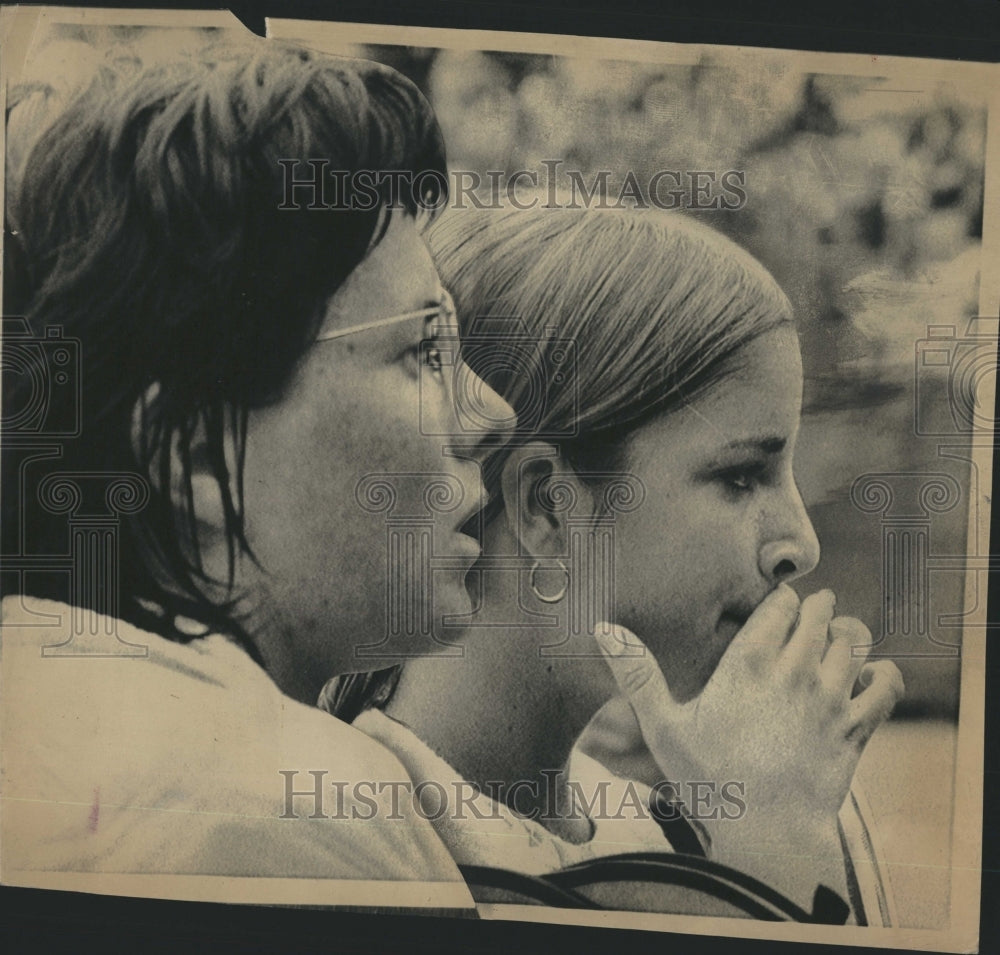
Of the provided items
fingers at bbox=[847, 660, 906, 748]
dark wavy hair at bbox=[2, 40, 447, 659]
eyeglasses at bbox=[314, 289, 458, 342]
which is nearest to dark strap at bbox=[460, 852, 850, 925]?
fingers at bbox=[847, 660, 906, 748]

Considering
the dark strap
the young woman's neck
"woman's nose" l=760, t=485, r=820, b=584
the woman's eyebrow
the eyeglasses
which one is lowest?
the dark strap

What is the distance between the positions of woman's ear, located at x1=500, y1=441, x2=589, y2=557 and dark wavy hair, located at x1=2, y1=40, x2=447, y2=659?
0.42m

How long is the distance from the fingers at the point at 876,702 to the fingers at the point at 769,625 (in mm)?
167

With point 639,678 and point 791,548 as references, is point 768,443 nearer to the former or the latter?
point 791,548

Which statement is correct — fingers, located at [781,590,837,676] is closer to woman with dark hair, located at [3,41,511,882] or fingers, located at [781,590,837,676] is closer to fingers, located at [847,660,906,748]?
fingers, located at [847,660,906,748]

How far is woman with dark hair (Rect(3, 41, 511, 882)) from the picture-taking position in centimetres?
159

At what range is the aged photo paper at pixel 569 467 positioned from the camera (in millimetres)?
1587

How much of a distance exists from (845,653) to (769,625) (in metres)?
0.14

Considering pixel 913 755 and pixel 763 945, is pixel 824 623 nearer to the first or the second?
pixel 913 755

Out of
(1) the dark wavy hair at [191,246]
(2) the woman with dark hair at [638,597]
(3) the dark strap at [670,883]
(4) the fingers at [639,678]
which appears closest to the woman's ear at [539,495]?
(2) the woman with dark hair at [638,597]

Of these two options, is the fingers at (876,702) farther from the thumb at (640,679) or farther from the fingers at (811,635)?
the thumb at (640,679)

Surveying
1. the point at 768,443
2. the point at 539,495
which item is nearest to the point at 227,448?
the point at 539,495

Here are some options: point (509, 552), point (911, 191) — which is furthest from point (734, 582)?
point (911, 191)

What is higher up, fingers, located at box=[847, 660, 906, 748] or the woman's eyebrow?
the woman's eyebrow
